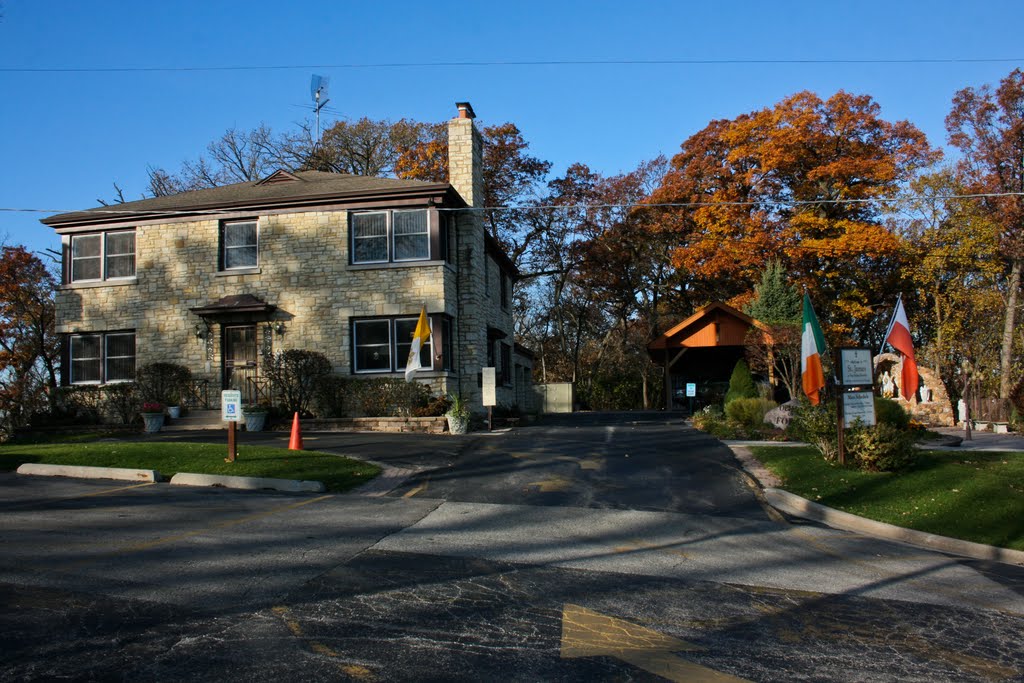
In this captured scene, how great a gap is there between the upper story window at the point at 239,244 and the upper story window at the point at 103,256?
3.14m

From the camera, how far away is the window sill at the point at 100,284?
24.2m

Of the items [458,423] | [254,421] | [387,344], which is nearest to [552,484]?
[458,423]

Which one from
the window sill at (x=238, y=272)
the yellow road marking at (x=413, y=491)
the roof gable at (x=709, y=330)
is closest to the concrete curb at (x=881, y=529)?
the yellow road marking at (x=413, y=491)

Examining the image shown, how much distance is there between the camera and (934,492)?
10734 mm

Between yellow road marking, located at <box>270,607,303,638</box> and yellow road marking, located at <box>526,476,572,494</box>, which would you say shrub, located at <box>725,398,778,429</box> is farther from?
yellow road marking, located at <box>270,607,303,638</box>

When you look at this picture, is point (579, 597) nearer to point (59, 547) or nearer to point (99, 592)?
point (99, 592)

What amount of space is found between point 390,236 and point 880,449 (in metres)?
14.8

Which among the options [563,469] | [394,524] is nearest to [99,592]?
[394,524]

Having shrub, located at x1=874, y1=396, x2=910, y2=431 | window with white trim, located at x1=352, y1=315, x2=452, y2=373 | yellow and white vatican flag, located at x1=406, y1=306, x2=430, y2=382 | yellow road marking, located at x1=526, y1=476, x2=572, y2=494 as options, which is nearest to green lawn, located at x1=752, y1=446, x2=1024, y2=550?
shrub, located at x1=874, y1=396, x2=910, y2=431

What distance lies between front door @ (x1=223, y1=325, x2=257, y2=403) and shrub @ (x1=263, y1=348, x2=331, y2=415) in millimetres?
1190

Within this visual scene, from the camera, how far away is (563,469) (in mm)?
13352

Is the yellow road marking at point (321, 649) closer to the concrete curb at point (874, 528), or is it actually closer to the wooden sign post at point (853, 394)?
the concrete curb at point (874, 528)

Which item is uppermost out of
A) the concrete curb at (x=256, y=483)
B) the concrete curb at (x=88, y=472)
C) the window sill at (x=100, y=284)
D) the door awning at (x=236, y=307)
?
the window sill at (x=100, y=284)

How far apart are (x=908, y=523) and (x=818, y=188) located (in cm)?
2793
